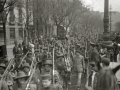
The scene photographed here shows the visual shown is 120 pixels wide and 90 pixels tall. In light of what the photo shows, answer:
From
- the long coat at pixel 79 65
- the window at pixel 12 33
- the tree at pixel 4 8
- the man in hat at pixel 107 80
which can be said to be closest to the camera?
the man in hat at pixel 107 80

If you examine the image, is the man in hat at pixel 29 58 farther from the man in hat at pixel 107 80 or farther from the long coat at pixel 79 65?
the man in hat at pixel 107 80

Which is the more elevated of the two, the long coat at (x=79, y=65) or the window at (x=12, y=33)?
the window at (x=12, y=33)

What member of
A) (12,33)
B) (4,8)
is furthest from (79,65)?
(12,33)

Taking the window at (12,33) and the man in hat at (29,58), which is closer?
the man in hat at (29,58)

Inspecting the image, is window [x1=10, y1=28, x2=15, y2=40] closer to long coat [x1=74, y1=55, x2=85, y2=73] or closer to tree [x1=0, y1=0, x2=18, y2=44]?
tree [x1=0, y1=0, x2=18, y2=44]

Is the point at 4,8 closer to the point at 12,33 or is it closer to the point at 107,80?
the point at 107,80

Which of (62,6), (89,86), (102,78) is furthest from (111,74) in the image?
(62,6)

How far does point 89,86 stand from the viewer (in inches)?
302

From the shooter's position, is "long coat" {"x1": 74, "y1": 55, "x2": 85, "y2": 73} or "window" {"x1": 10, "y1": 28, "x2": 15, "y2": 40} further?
"window" {"x1": 10, "y1": 28, "x2": 15, "y2": 40}

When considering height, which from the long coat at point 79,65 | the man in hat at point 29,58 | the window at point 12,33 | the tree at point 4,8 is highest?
the tree at point 4,8

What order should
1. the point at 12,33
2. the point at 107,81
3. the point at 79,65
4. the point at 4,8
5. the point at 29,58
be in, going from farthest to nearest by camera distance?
1. the point at 12,33
2. the point at 4,8
3. the point at 29,58
4. the point at 79,65
5. the point at 107,81

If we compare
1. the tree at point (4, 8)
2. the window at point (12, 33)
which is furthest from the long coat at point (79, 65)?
the window at point (12, 33)

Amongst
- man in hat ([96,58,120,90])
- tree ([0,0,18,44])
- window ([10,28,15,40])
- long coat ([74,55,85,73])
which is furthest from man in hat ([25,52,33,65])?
window ([10,28,15,40])

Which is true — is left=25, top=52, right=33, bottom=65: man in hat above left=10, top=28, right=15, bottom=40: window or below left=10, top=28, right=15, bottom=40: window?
below
